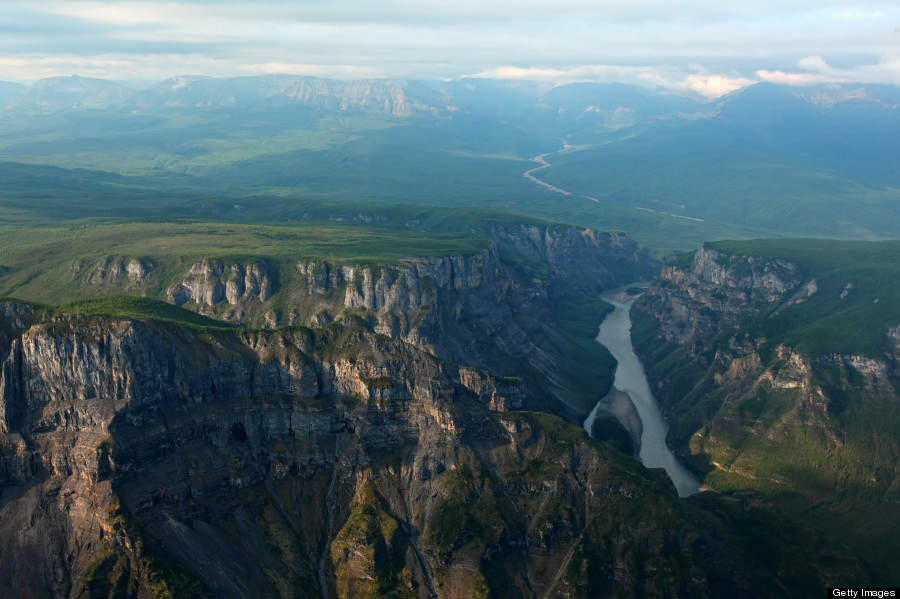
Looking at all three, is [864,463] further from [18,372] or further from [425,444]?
[18,372]

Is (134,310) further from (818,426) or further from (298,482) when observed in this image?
(818,426)

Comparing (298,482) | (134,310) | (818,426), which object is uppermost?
(134,310)

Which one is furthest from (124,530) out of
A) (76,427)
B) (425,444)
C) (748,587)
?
(748,587)

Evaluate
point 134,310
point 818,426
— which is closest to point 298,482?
point 134,310

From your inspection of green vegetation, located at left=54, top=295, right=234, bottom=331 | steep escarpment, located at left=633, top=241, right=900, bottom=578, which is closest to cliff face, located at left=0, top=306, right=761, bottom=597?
green vegetation, located at left=54, top=295, right=234, bottom=331

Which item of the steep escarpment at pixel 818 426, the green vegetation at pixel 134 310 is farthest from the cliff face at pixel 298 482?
the steep escarpment at pixel 818 426

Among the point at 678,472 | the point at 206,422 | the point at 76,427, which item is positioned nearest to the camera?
the point at 76,427

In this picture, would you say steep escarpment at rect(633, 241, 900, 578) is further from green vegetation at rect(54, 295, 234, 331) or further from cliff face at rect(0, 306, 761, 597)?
green vegetation at rect(54, 295, 234, 331)

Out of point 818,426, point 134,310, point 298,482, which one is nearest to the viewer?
point 298,482
